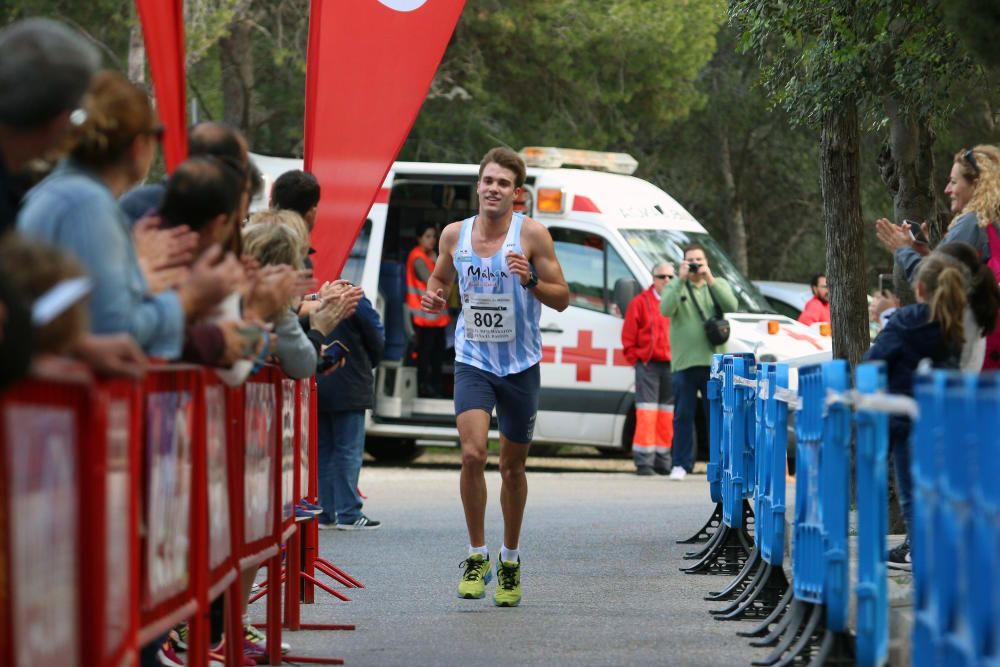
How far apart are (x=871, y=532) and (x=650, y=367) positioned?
12023 mm

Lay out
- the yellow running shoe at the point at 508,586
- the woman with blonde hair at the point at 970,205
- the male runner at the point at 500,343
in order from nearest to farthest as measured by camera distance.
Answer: the woman with blonde hair at the point at 970,205 < the yellow running shoe at the point at 508,586 < the male runner at the point at 500,343

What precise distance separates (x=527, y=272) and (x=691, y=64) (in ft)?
69.1

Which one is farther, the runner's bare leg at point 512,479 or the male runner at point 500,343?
the runner's bare leg at point 512,479

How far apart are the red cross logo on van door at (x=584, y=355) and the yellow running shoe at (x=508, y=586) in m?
9.42

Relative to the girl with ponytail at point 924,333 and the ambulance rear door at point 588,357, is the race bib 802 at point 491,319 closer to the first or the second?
the girl with ponytail at point 924,333

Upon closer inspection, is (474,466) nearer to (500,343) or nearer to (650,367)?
(500,343)

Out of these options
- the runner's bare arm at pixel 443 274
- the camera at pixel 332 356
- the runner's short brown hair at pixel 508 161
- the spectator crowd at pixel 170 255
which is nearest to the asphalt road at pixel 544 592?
the spectator crowd at pixel 170 255

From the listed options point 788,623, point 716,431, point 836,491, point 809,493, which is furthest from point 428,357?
point 836,491

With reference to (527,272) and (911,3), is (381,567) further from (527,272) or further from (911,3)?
(911,3)

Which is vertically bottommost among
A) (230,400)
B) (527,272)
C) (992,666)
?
(992,666)

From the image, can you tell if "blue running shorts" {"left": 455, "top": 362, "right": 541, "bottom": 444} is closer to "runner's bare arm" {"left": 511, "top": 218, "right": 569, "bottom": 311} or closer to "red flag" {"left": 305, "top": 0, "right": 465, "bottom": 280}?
"runner's bare arm" {"left": 511, "top": 218, "right": 569, "bottom": 311}

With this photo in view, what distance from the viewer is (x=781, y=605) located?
768 centimetres

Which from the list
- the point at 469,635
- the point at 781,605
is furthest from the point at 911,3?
the point at 469,635

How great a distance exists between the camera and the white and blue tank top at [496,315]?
29.0 feet
